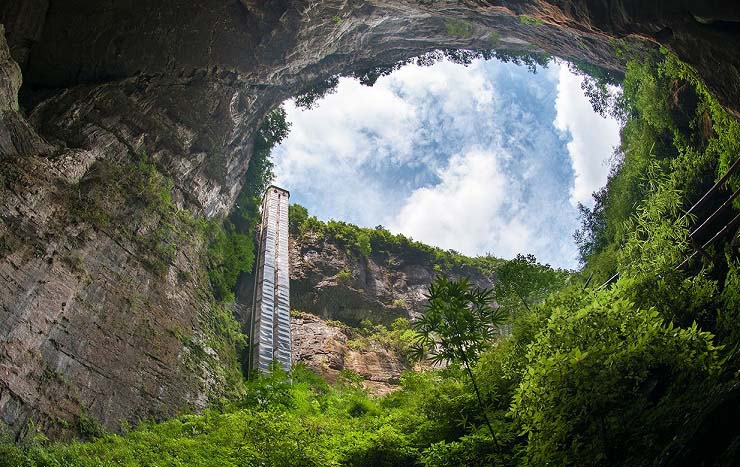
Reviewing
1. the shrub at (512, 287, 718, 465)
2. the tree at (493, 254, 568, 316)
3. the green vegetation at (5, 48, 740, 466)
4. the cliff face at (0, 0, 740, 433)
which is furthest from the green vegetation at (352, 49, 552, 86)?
the shrub at (512, 287, 718, 465)

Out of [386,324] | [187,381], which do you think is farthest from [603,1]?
[386,324]

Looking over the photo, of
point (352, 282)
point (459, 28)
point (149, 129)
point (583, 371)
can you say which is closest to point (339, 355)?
point (352, 282)

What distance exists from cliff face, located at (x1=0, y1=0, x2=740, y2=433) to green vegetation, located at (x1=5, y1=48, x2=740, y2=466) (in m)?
1.00

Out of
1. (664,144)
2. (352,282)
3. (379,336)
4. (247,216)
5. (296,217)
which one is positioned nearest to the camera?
(664,144)

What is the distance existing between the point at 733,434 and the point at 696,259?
407 cm

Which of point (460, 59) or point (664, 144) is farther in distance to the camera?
point (460, 59)

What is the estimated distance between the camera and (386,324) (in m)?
19.4

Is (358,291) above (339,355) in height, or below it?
above

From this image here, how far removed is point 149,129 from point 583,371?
11603 mm

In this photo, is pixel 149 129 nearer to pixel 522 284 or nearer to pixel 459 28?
pixel 522 284

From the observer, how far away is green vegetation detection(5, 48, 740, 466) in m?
4.24

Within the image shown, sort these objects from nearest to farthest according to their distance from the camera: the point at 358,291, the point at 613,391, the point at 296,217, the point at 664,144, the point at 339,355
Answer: the point at 613,391 < the point at 664,144 < the point at 339,355 < the point at 358,291 < the point at 296,217

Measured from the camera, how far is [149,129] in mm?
12391

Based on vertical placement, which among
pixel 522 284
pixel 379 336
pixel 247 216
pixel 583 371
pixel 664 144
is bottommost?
pixel 583 371
